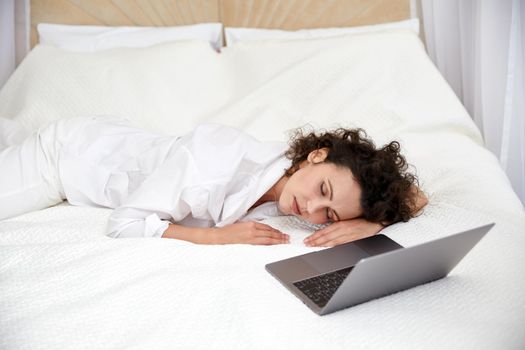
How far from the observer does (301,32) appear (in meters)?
2.53

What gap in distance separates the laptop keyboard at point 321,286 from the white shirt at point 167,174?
0.42 m

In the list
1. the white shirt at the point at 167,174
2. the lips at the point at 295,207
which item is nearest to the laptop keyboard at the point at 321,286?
the lips at the point at 295,207

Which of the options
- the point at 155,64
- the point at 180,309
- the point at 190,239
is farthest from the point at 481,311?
the point at 155,64

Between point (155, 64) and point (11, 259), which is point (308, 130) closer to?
point (155, 64)

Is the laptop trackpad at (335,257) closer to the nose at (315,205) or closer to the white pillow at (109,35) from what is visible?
the nose at (315,205)

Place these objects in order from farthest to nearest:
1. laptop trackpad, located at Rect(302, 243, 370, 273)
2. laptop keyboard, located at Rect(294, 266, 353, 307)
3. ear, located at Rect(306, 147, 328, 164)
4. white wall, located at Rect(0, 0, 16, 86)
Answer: white wall, located at Rect(0, 0, 16, 86) → ear, located at Rect(306, 147, 328, 164) → laptop trackpad, located at Rect(302, 243, 370, 273) → laptop keyboard, located at Rect(294, 266, 353, 307)

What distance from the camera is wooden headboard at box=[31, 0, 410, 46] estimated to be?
253 cm

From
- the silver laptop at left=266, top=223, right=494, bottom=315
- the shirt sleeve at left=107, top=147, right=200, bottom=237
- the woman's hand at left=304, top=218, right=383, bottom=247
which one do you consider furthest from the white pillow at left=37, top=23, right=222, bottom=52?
the silver laptop at left=266, top=223, right=494, bottom=315

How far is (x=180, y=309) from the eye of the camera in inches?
40.2

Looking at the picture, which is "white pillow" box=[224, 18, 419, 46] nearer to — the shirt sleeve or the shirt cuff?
the shirt sleeve

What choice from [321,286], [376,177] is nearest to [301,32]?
[376,177]

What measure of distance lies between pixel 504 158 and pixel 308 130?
0.75m

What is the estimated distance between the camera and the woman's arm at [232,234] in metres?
1.37

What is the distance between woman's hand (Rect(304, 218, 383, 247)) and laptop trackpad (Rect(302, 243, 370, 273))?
0.05 m
